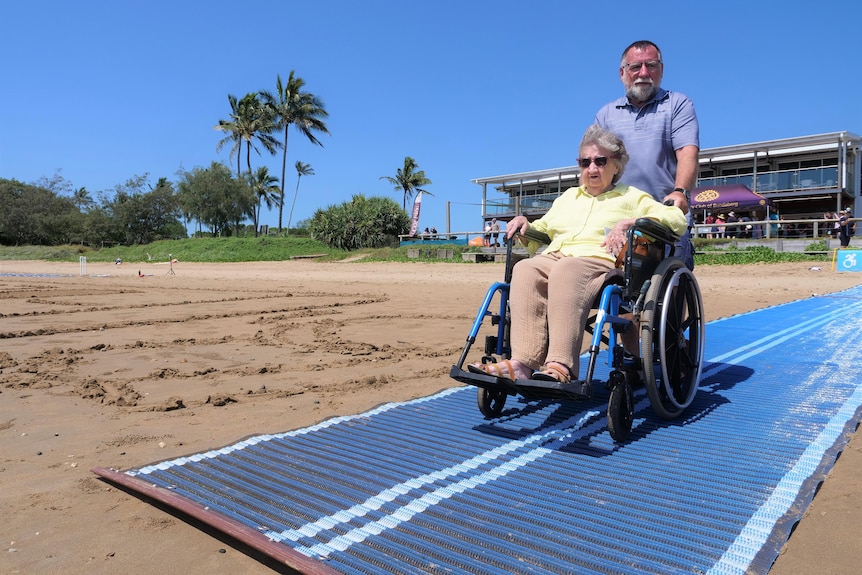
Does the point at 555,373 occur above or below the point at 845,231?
below

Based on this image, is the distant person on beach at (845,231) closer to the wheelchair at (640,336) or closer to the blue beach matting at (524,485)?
the blue beach matting at (524,485)

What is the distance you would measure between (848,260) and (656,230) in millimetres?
13833

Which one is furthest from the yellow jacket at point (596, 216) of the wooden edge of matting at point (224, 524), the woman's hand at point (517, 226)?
the wooden edge of matting at point (224, 524)

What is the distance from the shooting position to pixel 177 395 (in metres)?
3.65

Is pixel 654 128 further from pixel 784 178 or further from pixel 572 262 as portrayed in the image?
pixel 784 178

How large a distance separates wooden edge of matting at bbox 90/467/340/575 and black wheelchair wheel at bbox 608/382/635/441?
1.29 meters

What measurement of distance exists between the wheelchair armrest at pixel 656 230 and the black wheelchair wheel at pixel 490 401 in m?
0.95

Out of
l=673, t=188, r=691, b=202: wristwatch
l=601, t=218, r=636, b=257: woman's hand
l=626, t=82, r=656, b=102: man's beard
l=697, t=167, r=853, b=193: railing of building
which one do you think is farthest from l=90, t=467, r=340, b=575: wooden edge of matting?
l=697, t=167, r=853, b=193: railing of building

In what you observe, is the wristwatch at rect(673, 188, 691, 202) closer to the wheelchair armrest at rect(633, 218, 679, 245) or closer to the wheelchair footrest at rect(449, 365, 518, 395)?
the wheelchair armrest at rect(633, 218, 679, 245)

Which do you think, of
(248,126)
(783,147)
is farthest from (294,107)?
(783,147)

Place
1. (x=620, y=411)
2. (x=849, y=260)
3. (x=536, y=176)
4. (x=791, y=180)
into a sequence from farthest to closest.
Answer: (x=536, y=176) < (x=791, y=180) < (x=849, y=260) < (x=620, y=411)

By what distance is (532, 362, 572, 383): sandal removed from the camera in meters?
2.36

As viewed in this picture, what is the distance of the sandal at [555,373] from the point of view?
2.36m

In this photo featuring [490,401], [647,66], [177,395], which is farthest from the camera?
[177,395]
